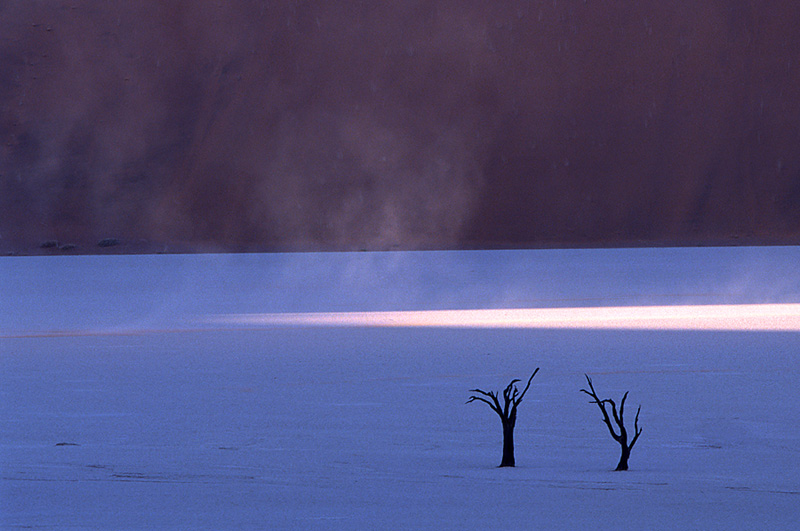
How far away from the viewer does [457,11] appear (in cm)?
4278

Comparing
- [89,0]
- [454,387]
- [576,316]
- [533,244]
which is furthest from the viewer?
[89,0]

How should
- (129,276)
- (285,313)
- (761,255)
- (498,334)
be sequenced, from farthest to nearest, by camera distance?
(761,255) → (129,276) → (285,313) → (498,334)

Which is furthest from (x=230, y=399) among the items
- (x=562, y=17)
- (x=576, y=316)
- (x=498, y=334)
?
(x=562, y=17)

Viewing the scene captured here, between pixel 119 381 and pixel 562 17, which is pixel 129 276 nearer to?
pixel 119 381

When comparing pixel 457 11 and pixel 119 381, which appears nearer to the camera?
pixel 119 381

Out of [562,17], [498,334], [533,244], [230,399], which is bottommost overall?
[230,399]

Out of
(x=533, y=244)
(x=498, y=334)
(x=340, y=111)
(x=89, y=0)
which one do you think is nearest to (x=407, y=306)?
(x=498, y=334)

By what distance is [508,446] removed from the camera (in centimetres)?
490

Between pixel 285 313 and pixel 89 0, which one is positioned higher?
pixel 89 0

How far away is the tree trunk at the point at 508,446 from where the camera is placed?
4887 mm

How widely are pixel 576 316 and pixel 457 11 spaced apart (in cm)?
3169

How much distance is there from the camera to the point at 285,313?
13.3 meters

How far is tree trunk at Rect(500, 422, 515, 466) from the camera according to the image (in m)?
4.89

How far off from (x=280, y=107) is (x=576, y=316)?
97.8ft
